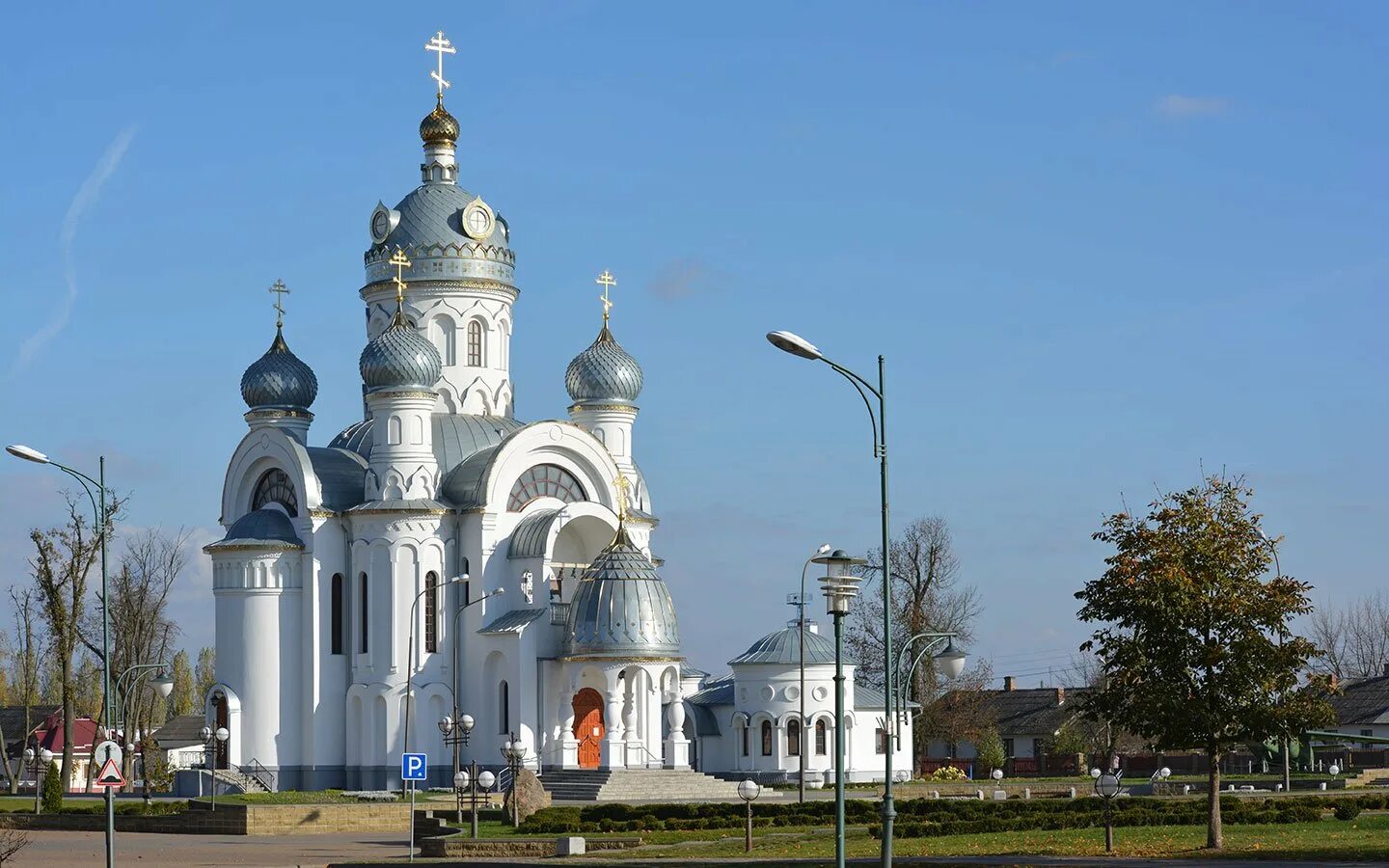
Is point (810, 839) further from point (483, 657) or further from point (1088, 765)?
point (1088, 765)

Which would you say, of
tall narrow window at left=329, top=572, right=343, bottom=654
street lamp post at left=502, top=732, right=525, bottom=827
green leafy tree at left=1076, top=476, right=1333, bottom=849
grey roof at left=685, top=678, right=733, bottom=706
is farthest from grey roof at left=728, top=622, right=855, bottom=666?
green leafy tree at left=1076, top=476, right=1333, bottom=849

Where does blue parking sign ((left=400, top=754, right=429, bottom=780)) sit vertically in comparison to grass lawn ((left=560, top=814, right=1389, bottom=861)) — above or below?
above

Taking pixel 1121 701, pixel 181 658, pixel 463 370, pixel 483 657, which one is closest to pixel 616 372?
pixel 463 370

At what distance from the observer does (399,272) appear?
62750 millimetres

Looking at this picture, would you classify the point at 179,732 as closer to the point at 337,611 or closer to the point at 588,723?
the point at 337,611

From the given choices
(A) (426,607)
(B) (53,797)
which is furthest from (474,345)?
(B) (53,797)

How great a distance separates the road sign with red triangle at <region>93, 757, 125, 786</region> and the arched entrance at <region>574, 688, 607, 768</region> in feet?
102

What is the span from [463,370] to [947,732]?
23.0 m

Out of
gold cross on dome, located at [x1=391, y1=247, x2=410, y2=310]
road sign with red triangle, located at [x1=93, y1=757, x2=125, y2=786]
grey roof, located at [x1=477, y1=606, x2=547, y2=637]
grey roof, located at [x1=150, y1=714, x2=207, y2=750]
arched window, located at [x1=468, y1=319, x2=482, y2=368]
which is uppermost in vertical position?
gold cross on dome, located at [x1=391, y1=247, x2=410, y2=310]

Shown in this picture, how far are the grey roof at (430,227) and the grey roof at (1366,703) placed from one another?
41.3 m

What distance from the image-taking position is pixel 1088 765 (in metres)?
80.4

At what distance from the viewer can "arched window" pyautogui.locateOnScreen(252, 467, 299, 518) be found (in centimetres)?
6038

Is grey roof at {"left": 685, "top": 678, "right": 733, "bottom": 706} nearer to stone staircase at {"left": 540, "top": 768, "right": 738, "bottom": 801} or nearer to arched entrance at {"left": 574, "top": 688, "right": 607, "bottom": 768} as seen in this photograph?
arched entrance at {"left": 574, "top": 688, "right": 607, "bottom": 768}

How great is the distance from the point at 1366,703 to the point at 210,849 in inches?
2366
